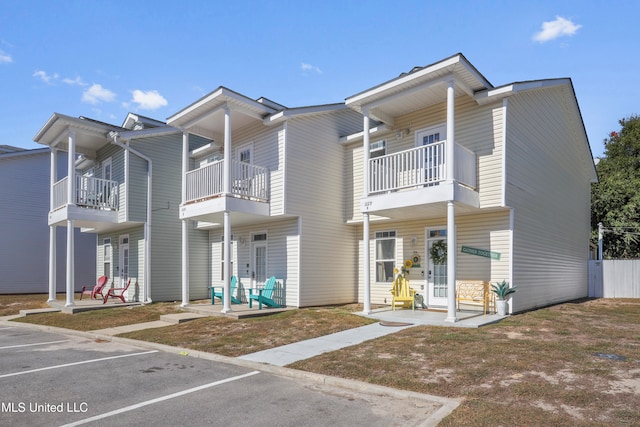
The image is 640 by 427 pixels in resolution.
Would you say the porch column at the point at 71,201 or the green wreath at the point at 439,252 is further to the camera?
the porch column at the point at 71,201

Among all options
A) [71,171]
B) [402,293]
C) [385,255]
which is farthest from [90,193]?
[402,293]

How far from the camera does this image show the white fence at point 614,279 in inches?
760

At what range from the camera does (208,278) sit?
20031 mm

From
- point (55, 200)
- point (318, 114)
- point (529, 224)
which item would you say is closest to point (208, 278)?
point (55, 200)

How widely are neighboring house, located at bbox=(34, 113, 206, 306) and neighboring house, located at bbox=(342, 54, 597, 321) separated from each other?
8031 mm

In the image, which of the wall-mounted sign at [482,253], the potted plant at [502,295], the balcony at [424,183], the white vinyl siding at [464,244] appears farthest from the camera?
the white vinyl siding at [464,244]

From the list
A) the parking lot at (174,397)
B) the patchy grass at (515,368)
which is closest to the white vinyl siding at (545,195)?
the patchy grass at (515,368)

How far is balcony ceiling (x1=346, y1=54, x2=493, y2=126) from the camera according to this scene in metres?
11.6

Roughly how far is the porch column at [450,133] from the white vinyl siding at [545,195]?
80.3 inches

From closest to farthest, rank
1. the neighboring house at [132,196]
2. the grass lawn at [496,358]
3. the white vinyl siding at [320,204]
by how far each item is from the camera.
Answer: the grass lawn at [496,358] < the white vinyl siding at [320,204] < the neighboring house at [132,196]

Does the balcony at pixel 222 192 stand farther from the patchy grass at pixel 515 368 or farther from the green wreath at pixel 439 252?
the patchy grass at pixel 515 368

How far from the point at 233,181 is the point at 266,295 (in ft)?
12.9

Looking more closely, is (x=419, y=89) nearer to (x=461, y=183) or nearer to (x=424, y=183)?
(x=424, y=183)

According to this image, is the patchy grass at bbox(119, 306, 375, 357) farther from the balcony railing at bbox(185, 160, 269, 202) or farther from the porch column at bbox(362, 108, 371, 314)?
the balcony railing at bbox(185, 160, 269, 202)
